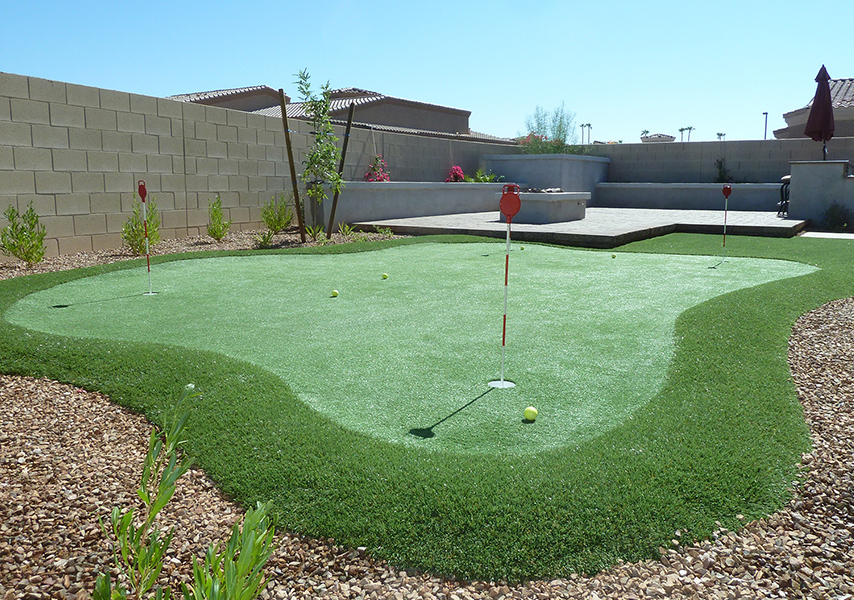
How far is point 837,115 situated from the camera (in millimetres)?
19516

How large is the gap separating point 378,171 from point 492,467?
1345 centimetres

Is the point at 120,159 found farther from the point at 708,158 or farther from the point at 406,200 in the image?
the point at 708,158

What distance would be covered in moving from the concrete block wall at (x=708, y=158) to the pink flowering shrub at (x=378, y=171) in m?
9.27

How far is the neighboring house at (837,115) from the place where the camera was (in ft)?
63.8

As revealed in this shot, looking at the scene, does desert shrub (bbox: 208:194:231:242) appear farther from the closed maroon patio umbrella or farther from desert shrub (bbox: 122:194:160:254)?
the closed maroon patio umbrella

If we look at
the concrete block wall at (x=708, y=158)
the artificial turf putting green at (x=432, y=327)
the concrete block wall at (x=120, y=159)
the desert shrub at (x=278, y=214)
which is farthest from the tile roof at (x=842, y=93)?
the desert shrub at (x=278, y=214)

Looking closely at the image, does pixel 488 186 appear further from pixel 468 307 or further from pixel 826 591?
pixel 826 591

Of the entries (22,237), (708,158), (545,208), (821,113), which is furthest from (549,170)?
(22,237)

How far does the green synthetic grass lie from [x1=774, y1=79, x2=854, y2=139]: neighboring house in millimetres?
19233

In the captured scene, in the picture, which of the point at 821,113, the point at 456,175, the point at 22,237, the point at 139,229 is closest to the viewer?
the point at 22,237

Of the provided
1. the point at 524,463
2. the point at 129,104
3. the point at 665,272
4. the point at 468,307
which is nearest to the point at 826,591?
the point at 524,463

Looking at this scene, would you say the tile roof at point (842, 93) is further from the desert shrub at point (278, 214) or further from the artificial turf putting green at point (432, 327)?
the desert shrub at point (278, 214)

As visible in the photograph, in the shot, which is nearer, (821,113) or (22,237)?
(22,237)

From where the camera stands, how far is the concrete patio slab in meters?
11.2
